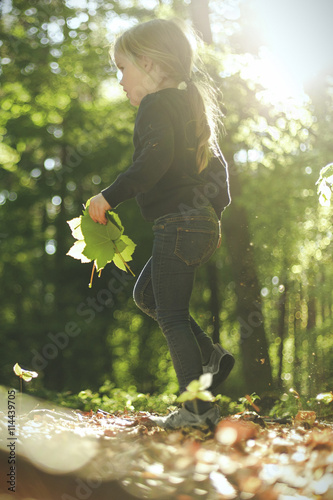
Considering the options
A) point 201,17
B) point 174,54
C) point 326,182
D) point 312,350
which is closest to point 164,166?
point 174,54

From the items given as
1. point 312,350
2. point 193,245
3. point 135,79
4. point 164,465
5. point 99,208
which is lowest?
point 312,350

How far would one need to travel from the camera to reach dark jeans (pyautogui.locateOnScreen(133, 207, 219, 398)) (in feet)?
8.35

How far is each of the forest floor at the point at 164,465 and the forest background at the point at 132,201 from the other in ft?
10.1

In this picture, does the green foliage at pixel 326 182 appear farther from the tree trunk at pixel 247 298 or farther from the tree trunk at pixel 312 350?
the tree trunk at pixel 247 298

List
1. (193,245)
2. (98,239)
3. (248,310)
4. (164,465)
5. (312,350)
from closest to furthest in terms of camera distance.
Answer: (164,465) < (193,245) < (98,239) < (248,310) < (312,350)

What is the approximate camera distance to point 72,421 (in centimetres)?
312

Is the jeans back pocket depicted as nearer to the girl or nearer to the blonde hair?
the girl

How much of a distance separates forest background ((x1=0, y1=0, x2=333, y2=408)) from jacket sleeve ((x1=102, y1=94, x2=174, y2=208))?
3.16m

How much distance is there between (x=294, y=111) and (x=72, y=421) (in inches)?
176

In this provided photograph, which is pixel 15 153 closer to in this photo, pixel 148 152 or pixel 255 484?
pixel 148 152

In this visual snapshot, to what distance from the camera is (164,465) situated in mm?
1945

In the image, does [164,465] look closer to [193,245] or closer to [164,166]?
[193,245]

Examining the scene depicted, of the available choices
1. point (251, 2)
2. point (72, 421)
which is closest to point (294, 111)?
point (251, 2)

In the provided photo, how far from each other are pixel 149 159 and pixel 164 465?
1.44 metres
